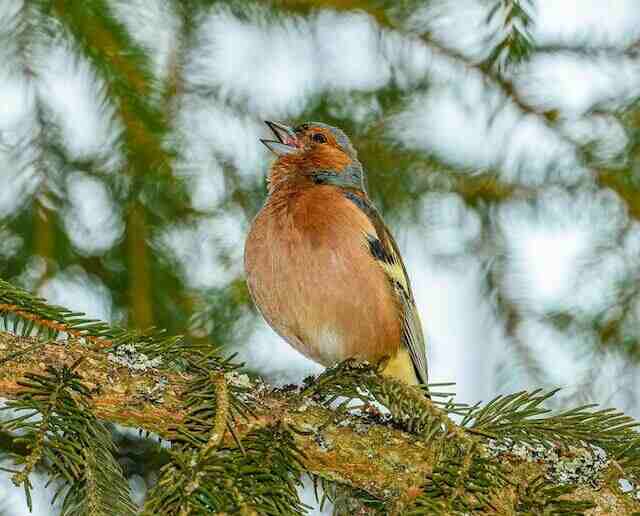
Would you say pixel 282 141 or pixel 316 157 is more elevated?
pixel 282 141

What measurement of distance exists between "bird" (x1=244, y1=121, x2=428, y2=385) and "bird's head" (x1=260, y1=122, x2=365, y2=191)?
144 millimetres

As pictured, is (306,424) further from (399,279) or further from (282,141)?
(282,141)

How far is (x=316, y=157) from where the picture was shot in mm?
5434

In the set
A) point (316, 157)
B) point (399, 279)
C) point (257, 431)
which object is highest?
point (257, 431)

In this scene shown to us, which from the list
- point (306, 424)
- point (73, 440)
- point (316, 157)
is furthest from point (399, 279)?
point (73, 440)

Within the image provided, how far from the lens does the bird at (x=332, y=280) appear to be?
14.8 feet

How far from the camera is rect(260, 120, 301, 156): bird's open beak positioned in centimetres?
500

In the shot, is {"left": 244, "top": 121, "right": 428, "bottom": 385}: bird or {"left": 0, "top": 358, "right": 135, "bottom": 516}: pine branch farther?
{"left": 244, "top": 121, "right": 428, "bottom": 385}: bird

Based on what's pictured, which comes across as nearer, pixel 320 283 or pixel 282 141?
pixel 320 283

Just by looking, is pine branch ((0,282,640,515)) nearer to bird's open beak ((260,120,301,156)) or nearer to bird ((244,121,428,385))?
bird ((244,121,428,385))

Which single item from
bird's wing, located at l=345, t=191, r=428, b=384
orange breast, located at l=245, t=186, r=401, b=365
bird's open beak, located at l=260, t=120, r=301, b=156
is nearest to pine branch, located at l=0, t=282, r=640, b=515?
orange breast, located at l=245, t=186, r=401, b=365

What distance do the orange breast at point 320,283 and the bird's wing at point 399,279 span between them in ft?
0.25

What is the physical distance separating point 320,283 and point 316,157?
1.17 m

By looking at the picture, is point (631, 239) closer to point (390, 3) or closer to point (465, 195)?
point (465, 195)
